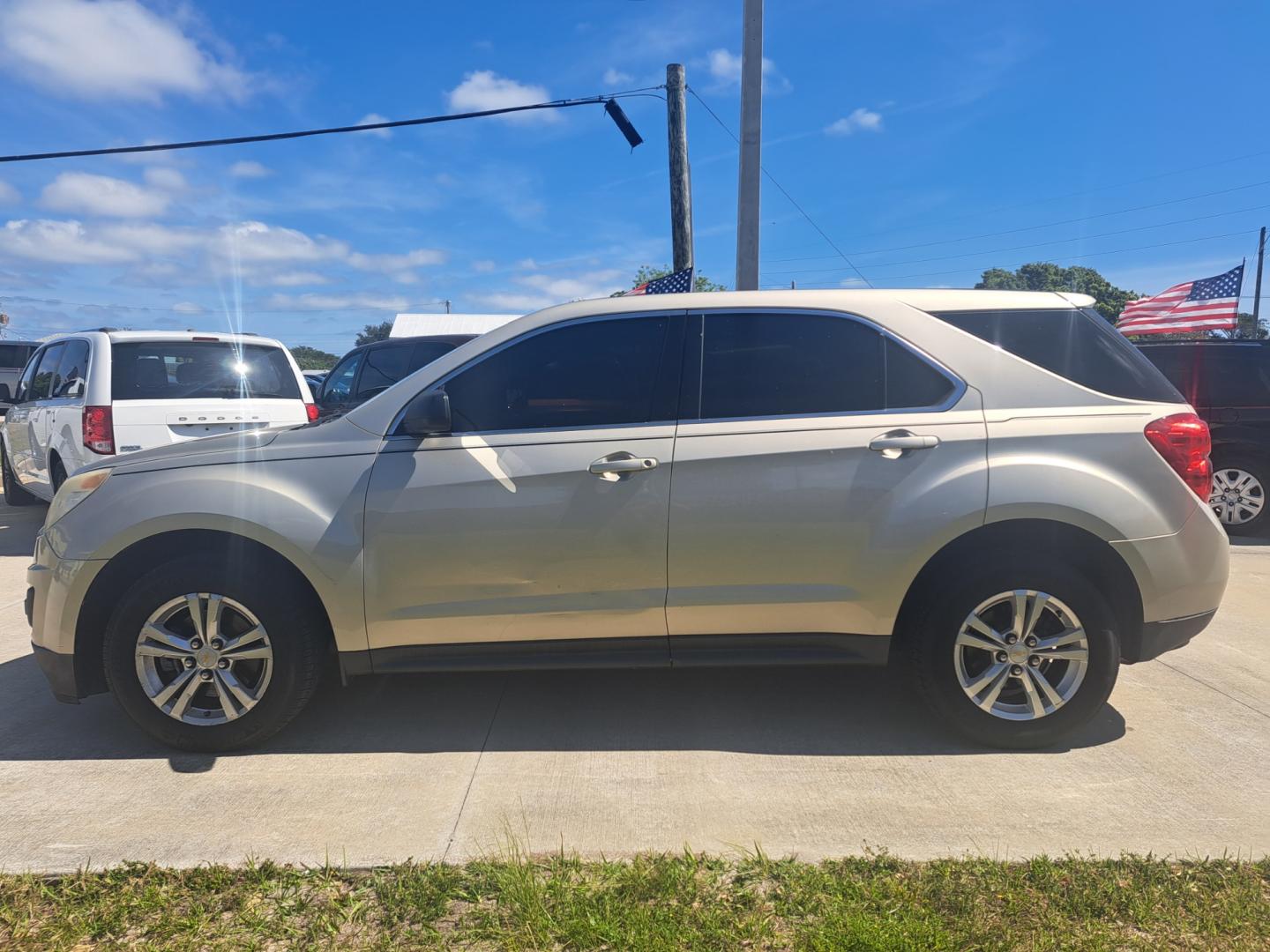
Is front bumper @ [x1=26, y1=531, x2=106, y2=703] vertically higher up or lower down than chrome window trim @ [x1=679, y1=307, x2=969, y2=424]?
lower down

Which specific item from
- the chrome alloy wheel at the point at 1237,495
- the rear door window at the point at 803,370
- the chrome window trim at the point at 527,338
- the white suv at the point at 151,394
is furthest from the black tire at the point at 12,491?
the chrome alloy wheel at the point at 1237,495

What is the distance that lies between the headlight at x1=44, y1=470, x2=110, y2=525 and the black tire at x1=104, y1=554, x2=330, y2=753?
0.46 m

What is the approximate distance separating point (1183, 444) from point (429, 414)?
2.95 meters

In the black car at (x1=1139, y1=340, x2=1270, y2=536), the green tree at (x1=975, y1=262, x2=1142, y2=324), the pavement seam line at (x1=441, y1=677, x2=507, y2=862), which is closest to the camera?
the pavement seam line at (x1=441, y1=677, x2=507, y2=862)

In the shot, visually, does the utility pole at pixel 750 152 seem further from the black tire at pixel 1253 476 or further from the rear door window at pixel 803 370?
the rear door window at pixel 803 370

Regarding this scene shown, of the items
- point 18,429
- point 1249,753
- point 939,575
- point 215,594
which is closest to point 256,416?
point 18,429

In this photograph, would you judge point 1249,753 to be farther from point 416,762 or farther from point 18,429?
point 18,429

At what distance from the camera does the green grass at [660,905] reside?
2281 mm

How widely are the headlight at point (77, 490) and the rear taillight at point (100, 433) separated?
324cm

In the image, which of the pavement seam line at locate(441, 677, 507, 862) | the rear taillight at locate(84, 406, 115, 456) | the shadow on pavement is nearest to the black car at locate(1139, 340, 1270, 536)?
the shadow on pavement

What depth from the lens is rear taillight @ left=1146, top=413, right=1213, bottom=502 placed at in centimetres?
331

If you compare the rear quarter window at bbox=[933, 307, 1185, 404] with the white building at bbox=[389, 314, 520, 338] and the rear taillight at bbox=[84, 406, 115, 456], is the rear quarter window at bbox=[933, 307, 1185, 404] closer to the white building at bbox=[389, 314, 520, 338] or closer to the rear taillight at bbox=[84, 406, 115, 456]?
the rear taillight at bbox=[84, 406, 115, 456]

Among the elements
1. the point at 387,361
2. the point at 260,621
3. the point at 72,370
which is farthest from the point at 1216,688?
the point at 387,361

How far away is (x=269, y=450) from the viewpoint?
11.4ft
